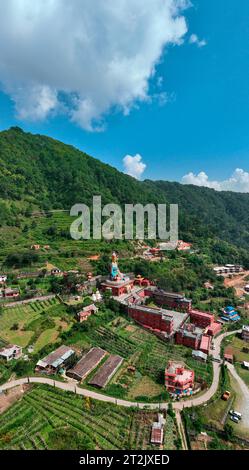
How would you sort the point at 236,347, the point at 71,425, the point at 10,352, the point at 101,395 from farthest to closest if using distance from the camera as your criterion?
the point at 236,347, the point at 10,352, the point at 101,395, the point at 71,425

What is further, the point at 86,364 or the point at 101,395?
the point at 86,364

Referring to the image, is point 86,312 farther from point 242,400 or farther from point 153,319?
point 242,400

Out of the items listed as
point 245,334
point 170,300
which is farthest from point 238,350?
point 170,300

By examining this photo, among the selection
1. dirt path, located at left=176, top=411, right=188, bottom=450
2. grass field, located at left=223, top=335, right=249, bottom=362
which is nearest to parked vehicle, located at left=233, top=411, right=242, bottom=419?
dirt path, located at left=176, top=411, right=188, bottom=450

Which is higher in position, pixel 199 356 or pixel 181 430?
pixel 199 356

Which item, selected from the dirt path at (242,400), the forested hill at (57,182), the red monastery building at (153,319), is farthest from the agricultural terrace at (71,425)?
the forested hill at (57,182)
